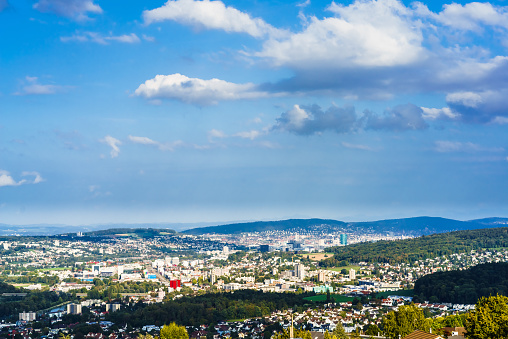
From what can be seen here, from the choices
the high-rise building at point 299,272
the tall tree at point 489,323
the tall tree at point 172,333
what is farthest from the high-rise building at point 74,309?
the tall tree at point 489,323

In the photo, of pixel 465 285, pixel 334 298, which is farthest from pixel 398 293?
pixel 465 285

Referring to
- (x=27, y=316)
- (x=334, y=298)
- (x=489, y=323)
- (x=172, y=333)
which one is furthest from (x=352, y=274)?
(x=489, y=323)

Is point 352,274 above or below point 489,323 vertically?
below

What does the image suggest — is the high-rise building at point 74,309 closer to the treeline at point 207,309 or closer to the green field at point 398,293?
the treeline at point 207,309

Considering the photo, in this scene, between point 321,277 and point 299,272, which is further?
point 299,272

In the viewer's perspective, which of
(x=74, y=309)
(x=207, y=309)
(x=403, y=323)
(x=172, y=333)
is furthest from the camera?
(x=74, y=309)

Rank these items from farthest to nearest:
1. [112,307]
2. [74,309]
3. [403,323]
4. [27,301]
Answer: [27,301] → [112,307] → [74,309] → [403,323]

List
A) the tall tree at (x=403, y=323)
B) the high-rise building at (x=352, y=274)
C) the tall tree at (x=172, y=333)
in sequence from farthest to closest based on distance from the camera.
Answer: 1. the high-rise building at (x=352, y=274)
2. the tall tree at (x=403, y=323)
3. the tall tree at (x=172, y=333)

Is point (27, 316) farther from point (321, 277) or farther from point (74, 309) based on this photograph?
point (321, 277)

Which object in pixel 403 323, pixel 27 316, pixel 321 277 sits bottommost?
pixel 27 316
